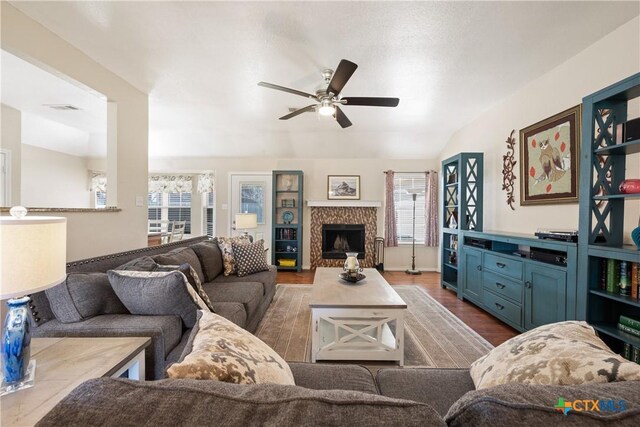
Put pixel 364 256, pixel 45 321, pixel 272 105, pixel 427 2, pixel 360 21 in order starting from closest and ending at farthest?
1. pixel 45 321
2. pixel 427 2
3. pixel 360 21
4. pixel 272 105
5. pixel 364 256

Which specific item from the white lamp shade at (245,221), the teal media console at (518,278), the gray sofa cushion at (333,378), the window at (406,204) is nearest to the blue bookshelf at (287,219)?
the white lamp shade at (245,221)

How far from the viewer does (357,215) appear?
18.4 feet

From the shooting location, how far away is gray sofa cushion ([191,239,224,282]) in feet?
9.27

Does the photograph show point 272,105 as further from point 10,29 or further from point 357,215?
point 357,215

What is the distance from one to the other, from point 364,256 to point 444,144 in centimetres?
272

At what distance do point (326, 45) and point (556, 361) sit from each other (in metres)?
2.49

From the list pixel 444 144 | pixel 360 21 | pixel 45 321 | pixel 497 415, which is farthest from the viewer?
pixel 444 144

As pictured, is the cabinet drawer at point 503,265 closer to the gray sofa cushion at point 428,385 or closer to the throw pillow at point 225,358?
the gray sofa cushion at point 428,385

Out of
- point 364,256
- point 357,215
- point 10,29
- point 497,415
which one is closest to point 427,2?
point 497,415

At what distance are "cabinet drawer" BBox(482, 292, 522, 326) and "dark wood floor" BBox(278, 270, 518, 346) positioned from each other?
0.39 feet

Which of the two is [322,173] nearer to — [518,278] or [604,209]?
[518,278]

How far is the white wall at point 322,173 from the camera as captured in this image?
5598 millimetres

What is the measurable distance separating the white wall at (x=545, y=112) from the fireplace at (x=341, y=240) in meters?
2.39
